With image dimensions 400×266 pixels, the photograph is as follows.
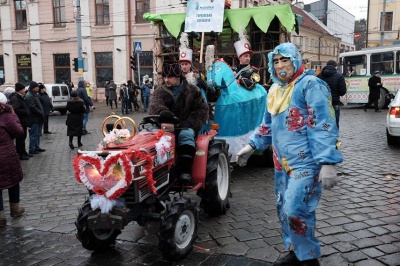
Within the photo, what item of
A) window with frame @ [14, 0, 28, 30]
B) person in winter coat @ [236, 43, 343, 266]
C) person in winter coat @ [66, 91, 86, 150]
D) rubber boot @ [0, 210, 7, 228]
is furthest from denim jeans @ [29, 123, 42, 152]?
window with frame @ [14, 0, 28, 30]

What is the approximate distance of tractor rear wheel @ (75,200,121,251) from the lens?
12.4 feet

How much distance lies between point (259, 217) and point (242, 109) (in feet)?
7.31

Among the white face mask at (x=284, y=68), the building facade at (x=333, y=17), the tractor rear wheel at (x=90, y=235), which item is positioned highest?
the building facade at (x=333, y=17)

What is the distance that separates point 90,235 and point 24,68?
3217 centimetres

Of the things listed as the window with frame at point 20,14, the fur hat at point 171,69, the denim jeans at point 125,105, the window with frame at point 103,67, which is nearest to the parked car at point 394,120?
the fur hat at point 171,69

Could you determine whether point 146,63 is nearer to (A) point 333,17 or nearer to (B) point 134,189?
(B) point 134,189

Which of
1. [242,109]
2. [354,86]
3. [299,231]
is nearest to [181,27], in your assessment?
[242,109]

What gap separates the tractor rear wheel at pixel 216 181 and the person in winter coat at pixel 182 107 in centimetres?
34

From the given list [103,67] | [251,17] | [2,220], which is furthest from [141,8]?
[2,220]

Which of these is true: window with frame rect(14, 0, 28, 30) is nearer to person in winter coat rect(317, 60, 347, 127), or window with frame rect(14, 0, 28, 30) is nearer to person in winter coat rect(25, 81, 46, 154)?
person in winter coat rect(25, 81, 46, 154)

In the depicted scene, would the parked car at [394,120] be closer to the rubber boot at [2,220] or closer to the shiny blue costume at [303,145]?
the shiny blue costume at [303,145]

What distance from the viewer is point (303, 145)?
322 centimetres

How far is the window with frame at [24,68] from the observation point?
1266 inches

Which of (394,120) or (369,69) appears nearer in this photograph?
(394,120)
